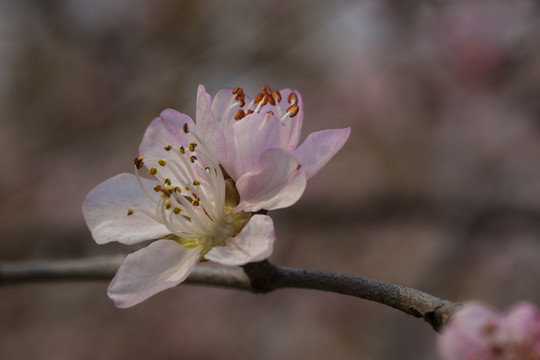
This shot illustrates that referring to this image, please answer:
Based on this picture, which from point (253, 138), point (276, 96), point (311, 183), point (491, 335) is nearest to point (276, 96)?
point (276, 96)

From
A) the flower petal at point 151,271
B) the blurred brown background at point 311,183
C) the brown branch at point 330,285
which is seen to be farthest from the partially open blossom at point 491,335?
the blurred brown background at point 311,183

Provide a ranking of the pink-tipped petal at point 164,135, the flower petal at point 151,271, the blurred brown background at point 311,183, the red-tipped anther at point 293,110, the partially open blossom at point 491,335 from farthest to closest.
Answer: the blurred brown background at point 311,183
the pink-tipped petal at point 164,135
the red-tipped anther at point 293,110
the flower petal at point 151,271
the partially open blossom at point 491,335

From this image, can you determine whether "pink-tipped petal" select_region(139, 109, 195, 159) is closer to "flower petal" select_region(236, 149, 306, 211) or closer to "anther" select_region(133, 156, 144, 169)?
"anther" select_region(133, 156, 144, 169)

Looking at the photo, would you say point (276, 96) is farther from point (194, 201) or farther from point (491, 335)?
point (491, 335)

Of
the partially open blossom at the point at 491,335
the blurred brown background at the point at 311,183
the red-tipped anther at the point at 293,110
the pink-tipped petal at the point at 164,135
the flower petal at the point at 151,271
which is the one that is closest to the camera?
the partially open blossom at the point at 491,335

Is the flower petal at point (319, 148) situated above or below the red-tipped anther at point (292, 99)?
below

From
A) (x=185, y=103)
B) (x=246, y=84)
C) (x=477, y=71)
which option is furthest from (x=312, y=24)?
(x=477, y=71)

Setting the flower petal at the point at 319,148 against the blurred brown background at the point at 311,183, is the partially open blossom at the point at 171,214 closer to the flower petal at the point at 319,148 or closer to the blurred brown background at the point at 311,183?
the flower petal at the point at 319,148
